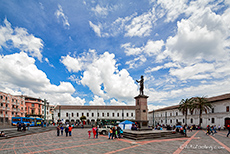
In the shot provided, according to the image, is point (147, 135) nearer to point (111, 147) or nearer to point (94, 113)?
point (111, 147)

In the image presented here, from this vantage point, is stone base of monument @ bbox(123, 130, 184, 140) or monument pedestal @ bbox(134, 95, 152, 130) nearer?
stone base of monument @ bbox(123, 130, 184, 140)

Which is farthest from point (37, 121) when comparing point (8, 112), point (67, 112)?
point (67, 112)

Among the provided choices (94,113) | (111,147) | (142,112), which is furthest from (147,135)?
(94,113)

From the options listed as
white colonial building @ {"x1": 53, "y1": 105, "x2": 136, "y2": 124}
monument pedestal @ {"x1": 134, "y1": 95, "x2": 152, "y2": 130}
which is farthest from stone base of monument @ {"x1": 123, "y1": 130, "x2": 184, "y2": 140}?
white colonial building @ {"x1": 53, "y1": 105, "x2": 136, "y2": 124}

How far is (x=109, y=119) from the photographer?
222ft

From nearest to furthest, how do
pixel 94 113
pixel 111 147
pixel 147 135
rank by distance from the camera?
1. pixel 111 147
2. pixel 147 135
3. pixel 94 113

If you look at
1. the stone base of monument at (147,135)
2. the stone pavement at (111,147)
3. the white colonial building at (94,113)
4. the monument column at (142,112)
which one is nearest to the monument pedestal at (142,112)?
the monument column at (142,112)

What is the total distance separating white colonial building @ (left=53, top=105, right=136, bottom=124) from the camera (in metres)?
67.3

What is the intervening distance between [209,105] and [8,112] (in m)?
58.3

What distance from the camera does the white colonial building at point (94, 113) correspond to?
67.3 metres

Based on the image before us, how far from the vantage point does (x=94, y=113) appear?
68.3 m

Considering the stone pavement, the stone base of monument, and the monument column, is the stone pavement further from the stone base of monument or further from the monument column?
the monument column

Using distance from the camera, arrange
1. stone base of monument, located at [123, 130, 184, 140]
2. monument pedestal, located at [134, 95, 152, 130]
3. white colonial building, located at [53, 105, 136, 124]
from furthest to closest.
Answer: white colonial building, located at [53, 105, 136, 124] < monument pedestal, located at [134, 95, 152, 130] < stone base of monument, located at [123, 130, 184, 140]

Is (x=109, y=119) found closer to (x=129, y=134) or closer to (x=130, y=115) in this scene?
(x=130, y=115)
